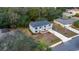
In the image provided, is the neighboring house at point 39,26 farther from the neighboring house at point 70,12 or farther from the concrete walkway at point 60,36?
the neighboring house at point 70,12

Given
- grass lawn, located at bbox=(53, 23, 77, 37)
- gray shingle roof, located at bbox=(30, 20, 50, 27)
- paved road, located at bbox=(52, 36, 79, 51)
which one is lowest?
paved road, located at bbox=(52, 36, 79, 51)

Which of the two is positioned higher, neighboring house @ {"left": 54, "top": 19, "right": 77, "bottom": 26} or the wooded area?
the wooded area

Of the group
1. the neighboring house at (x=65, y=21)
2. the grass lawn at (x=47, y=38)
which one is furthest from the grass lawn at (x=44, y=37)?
the neighboring house at (x=65, y=21)

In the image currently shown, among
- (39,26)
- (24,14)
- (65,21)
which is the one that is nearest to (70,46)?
(65,21)

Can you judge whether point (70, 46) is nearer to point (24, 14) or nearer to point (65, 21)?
point (65, 21)

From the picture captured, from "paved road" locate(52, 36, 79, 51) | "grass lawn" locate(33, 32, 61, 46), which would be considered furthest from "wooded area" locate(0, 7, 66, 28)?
"paved road" locate(52, 36, 79, 51)

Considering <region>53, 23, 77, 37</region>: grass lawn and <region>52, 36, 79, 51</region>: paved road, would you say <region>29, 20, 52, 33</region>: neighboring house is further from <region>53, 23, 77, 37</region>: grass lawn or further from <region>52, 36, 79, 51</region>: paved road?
<region>52, 36, 79, 51</region>: paved road
